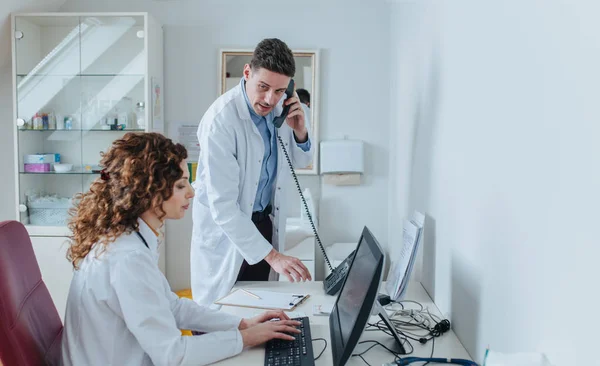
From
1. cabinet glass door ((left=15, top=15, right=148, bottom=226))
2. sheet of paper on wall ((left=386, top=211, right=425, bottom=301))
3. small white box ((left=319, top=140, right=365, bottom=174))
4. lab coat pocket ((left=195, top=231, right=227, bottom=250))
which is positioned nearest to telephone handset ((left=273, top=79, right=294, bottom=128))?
lab coat pocket ((left=195, top=231, right=227, bottom=250))

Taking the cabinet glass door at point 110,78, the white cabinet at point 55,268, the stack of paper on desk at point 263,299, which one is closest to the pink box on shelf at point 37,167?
the cabinet glass door at point 110,78

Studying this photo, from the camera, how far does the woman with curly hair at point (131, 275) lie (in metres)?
1.26

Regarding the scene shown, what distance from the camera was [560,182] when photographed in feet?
3.24

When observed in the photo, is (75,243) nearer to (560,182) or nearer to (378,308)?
(378,308)

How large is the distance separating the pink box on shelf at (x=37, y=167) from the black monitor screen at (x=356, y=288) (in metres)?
2.52

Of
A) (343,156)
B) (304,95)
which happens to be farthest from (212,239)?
(304,95)

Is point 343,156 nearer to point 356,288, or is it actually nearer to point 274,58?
point 274,58

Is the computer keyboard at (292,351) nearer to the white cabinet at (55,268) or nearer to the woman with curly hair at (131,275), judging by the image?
the woman with curly hair at (131,275)

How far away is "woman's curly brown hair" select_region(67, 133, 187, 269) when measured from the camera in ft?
4.39

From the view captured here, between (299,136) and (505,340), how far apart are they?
1.28 metres

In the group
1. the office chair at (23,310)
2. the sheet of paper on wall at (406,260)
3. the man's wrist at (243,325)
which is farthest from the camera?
the sheet of paper on wall at (406,260)

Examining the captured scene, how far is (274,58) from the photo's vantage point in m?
1.93

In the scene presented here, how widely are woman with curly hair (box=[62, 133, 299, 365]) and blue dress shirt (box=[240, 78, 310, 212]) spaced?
2.56 feet

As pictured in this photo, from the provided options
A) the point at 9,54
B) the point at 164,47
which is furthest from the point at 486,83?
the point at 9,54
